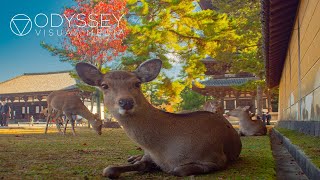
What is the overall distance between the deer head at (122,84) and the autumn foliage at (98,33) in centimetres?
1806

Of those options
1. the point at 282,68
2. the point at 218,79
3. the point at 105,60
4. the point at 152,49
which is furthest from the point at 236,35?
the point at 218,79

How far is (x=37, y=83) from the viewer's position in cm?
4722

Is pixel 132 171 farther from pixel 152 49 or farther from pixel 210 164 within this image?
pixel 152 49

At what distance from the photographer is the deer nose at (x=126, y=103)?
3.32 meters

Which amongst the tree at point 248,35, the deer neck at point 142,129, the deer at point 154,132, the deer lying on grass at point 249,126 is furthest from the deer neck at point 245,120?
the deer neck at point 142,129

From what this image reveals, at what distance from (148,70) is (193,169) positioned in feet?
3.55

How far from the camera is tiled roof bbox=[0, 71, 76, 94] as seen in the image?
4512 cm

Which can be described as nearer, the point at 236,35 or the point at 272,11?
the point at 272,11

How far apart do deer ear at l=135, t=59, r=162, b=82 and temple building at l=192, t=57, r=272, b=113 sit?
78.2 feet

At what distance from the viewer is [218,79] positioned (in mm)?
30078

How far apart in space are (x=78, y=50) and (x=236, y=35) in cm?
946

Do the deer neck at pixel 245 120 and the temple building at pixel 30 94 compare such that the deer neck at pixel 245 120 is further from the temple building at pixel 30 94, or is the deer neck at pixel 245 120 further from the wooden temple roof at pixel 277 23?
the temple building at pixel 30 94

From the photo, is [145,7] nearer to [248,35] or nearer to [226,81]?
[248,35]

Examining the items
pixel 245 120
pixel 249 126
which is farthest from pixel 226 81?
pixel 249 126
